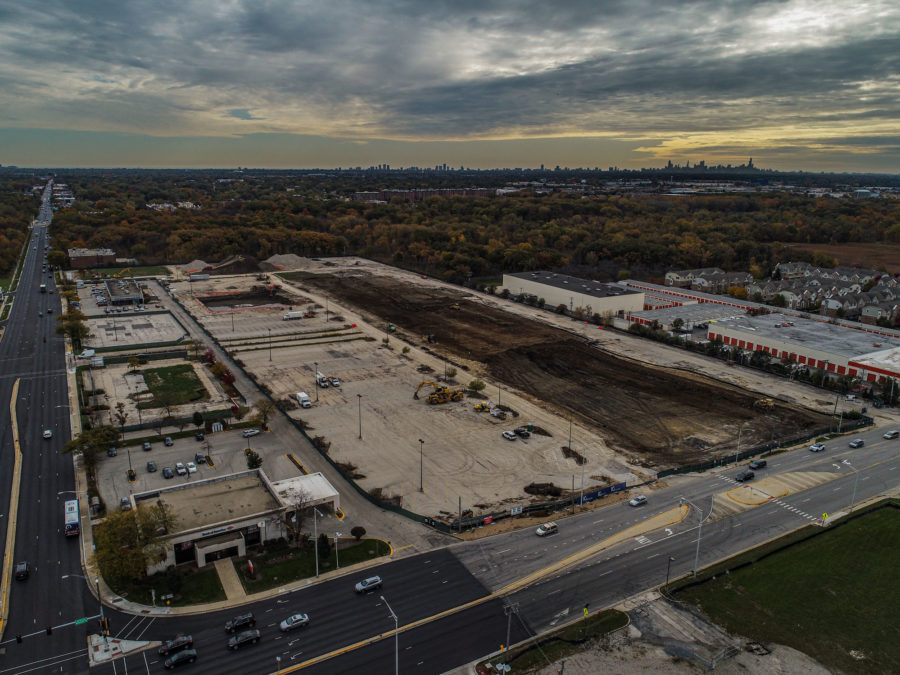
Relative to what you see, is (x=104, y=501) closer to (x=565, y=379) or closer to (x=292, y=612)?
(x=292, y=612)

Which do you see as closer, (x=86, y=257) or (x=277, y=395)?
(x=277, y=395)

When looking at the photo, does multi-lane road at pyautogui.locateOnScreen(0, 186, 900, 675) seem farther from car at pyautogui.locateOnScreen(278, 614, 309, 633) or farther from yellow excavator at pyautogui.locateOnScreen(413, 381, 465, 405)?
yellow excavator at pyautogui.locateOnScreen(413, 381, 465, 405)

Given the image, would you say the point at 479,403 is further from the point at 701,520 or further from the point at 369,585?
the point at 369,585

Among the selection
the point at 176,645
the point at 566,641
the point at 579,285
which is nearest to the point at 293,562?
the point at 176,645

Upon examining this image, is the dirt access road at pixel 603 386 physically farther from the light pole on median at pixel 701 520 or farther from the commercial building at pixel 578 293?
the commercial building at pixel 578 293

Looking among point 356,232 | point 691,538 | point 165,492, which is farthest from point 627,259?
point 165,492
